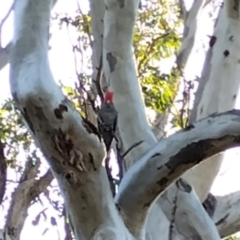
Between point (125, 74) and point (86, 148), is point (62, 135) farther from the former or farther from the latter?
point (125, 74)

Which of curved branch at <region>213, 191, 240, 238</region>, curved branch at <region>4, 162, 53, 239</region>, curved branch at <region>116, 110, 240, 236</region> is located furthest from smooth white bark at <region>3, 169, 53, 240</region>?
curved branch at <region>116, 110, 240, 236</region>

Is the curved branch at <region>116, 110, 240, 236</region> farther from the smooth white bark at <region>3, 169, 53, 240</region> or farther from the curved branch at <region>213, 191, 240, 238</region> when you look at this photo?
the smooth white bark at <region>3, 169, 53, 240</region>

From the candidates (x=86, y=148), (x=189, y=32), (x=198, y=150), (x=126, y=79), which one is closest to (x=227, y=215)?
(x=126, y=79)

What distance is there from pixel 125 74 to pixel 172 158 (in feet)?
2.00

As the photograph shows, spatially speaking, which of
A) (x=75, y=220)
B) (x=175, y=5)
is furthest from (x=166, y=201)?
(x=175, y=5)

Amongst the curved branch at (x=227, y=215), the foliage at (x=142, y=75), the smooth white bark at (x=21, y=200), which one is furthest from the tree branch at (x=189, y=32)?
the curved branch at (x=227, y=215)

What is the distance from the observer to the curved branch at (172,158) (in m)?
1.22

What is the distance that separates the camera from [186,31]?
11.8ft

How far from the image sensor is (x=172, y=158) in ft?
4.02

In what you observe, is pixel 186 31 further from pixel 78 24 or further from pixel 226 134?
pixel 226 134

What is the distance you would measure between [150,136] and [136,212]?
0.39 metres

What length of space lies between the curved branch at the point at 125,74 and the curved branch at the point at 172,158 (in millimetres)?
348

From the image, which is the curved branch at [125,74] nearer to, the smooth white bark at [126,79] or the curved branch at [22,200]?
the smooth white bark at [126,79]

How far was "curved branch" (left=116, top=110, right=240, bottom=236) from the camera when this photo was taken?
122 cm
